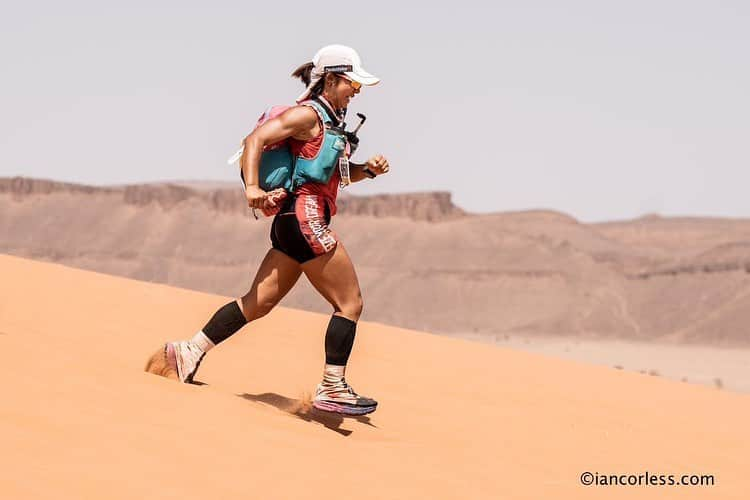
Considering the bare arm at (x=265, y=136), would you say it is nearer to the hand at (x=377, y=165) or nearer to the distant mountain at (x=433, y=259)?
the hand at (x=377, y=165)

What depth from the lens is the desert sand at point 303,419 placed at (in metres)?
4.79

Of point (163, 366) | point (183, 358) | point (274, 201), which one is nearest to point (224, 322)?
point (183, 358)

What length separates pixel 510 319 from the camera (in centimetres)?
8738

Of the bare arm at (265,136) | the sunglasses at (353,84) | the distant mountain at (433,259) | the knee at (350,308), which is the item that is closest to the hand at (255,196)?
the bare arm at (265,136)

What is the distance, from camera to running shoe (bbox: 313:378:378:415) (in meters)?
6.48

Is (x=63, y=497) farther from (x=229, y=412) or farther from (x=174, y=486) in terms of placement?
(x=229, y=412)

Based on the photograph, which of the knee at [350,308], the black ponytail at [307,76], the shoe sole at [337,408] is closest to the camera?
the shoe sole at [337,408]

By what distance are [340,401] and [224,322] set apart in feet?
2.46

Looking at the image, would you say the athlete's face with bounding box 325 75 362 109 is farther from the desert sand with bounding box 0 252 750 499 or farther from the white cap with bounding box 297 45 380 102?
the desert sand with bounding box 0 252 750 499

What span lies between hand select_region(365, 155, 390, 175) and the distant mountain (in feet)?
225

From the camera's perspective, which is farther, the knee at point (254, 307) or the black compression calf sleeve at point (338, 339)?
the knee at point (254, 307)

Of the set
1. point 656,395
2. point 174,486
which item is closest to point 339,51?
point 174,486

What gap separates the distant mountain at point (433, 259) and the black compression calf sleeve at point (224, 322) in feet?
226

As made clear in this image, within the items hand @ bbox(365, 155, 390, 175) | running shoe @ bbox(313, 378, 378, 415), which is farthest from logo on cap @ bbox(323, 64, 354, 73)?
running shoe @ bbox(313, 378, 378, 415)
